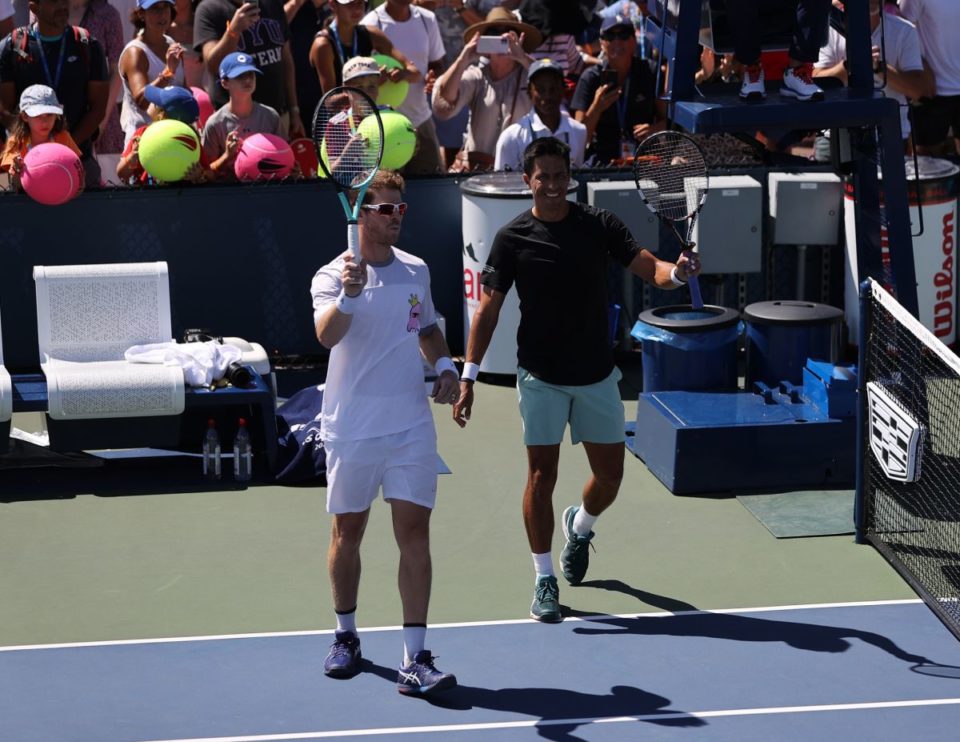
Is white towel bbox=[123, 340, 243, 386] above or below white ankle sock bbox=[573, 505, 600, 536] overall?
above

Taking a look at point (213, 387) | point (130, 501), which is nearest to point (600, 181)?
point (213, 387)

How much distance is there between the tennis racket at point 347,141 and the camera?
6898 millimetres

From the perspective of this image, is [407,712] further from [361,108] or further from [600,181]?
[600,181]

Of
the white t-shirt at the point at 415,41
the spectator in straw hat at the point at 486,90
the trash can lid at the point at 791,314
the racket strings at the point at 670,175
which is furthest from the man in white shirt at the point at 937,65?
the racket strings at the point at 670,175

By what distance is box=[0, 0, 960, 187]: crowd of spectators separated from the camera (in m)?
12.3

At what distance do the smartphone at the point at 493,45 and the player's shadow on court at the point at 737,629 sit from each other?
19.7 feet

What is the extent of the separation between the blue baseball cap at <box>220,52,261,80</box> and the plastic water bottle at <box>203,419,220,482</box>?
10.3 feet

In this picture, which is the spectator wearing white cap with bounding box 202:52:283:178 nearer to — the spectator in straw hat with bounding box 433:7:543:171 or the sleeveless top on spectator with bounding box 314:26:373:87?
the sleeveless top on spectator with bounding box 314:26:373:87

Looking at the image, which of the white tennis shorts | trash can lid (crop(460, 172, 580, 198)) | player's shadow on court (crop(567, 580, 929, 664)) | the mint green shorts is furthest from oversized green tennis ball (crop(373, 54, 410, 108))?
the white tennis shorts

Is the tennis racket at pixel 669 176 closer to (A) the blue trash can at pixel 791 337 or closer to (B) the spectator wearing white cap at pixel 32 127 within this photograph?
(A) the blue trash can at pixel 791 337

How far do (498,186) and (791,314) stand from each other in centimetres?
257

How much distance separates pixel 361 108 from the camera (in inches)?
281

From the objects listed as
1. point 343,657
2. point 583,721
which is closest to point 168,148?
point 343,657

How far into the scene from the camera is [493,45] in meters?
12.8
